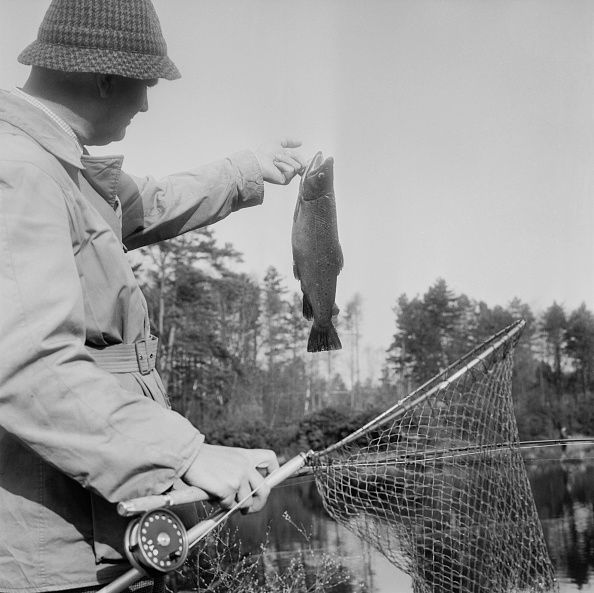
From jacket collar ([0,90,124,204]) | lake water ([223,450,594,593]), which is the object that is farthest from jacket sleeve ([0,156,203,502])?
lake water ([223,450,594,593])

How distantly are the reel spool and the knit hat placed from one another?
46.5 inches

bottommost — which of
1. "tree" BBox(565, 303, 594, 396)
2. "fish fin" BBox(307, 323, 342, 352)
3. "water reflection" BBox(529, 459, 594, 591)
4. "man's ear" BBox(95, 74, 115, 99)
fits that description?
"water reflection" BBox(529, 459, 594, 591)

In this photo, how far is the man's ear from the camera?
7.33ft

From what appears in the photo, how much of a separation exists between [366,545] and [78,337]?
11755 mm

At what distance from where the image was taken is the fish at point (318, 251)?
3.12 m

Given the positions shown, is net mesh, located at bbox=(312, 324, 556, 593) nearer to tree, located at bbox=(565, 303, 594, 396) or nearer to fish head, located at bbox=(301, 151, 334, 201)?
fish head, located at bbox=(301, 151, 334, 201)

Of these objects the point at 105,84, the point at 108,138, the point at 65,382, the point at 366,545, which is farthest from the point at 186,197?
the point at 366,545

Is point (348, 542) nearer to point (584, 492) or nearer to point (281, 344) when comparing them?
point (584, 492)

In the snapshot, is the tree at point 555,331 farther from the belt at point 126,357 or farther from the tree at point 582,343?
the belt at point 126,357

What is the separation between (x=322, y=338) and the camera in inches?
124

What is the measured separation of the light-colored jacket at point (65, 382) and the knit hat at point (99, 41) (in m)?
0.17

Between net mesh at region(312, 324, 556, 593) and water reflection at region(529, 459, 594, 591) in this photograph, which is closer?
net mesh at region(312, 324, 556, 593)

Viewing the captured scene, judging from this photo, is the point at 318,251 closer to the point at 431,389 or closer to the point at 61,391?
the point at 431,389

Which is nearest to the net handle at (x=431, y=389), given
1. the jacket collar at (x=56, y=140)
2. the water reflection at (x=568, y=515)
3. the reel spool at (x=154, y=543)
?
the reel spool at (x=154, y=543)
